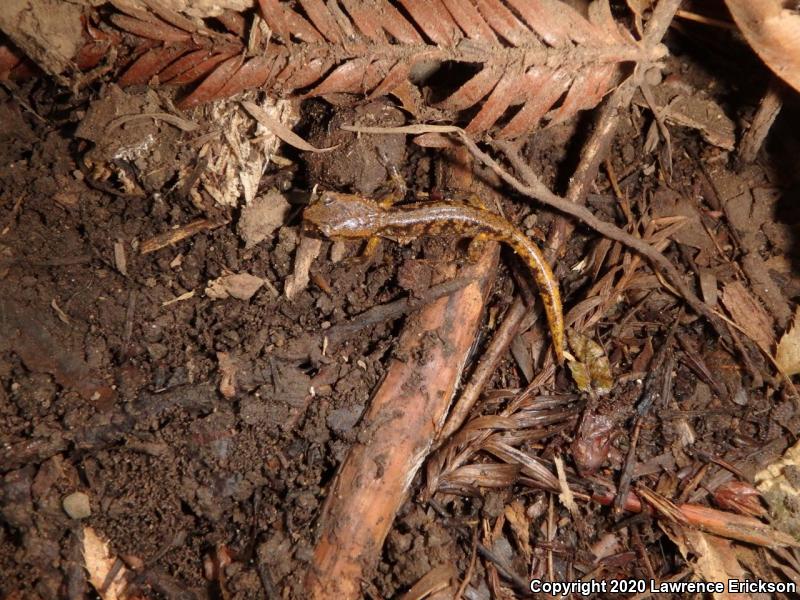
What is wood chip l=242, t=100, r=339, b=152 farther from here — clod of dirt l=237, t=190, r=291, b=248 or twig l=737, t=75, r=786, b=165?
twig l=737, t=75, r=786, b=165

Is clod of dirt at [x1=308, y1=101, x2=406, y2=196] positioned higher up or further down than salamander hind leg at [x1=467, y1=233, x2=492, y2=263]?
higher up

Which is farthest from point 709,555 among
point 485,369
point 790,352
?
point 485,369

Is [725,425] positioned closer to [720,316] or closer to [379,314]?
[720,316]

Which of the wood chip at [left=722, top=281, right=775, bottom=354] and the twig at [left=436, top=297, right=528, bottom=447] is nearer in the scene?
the twig at [left=436, top=297, right=528, bottom=447]

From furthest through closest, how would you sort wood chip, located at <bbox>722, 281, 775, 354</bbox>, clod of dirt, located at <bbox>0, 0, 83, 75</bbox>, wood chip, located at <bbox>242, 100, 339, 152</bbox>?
wood chip, located at <bbox>722, 281, 775, 354</bbox>, wood chip, located at <bbox>242, 100, 339, 152</bbox>, clod of dirt, located at <bbox>0, 0, 83, 75</bbox>

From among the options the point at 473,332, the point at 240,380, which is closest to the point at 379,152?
the point at 473,332

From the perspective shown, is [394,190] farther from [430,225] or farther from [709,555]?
[709,555]

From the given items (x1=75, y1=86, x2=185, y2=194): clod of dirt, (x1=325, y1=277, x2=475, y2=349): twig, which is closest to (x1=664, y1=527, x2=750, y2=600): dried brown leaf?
(x1=325, y1=277, x2=475, y2=349): twig
